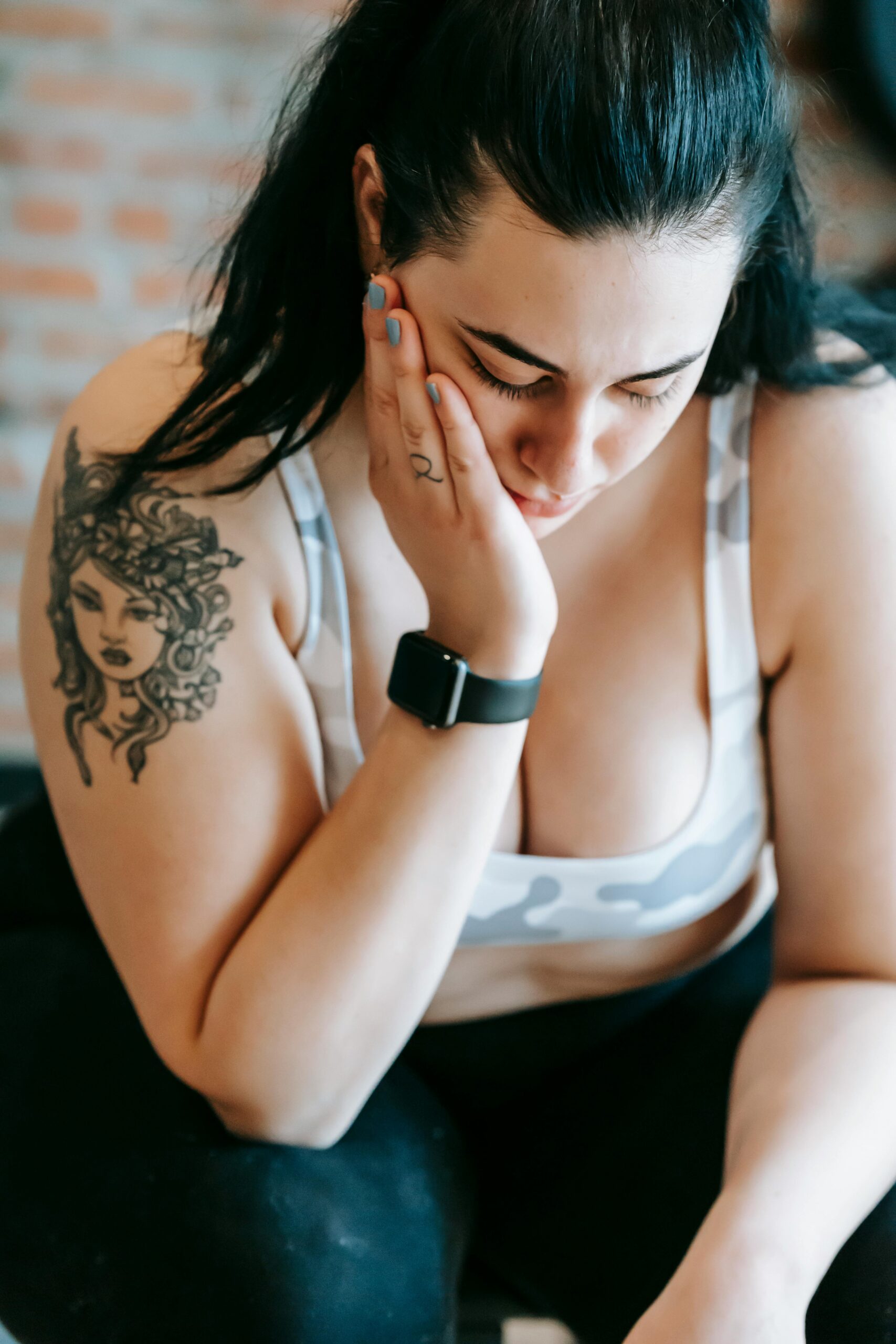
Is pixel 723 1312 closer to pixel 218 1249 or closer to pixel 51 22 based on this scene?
pixel 218 1249

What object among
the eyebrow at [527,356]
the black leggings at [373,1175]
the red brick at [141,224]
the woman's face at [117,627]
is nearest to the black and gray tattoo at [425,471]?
the eyebrow at [527,356]

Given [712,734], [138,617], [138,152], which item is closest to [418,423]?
[138,617]

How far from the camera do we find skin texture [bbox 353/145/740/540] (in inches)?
27.0

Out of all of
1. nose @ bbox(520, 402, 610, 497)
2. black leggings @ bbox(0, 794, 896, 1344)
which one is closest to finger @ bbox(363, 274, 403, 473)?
nose @ bbox(520, 402, 610, 497)

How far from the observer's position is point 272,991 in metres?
0.84

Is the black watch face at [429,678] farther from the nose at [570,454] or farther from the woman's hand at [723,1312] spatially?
the woman's hand at [723,1312]

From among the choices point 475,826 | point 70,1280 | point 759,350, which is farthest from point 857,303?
point 70,1280

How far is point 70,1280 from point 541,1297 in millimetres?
389

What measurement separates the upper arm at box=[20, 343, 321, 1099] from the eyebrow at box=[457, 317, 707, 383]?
26 cm

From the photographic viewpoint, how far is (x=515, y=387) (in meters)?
0.76

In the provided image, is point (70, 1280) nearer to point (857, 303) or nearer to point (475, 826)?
point (475, 826)

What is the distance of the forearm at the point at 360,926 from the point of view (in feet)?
2.75

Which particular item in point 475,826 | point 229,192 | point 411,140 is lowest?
point 475,826

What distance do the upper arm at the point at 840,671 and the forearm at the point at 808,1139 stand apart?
5cm
